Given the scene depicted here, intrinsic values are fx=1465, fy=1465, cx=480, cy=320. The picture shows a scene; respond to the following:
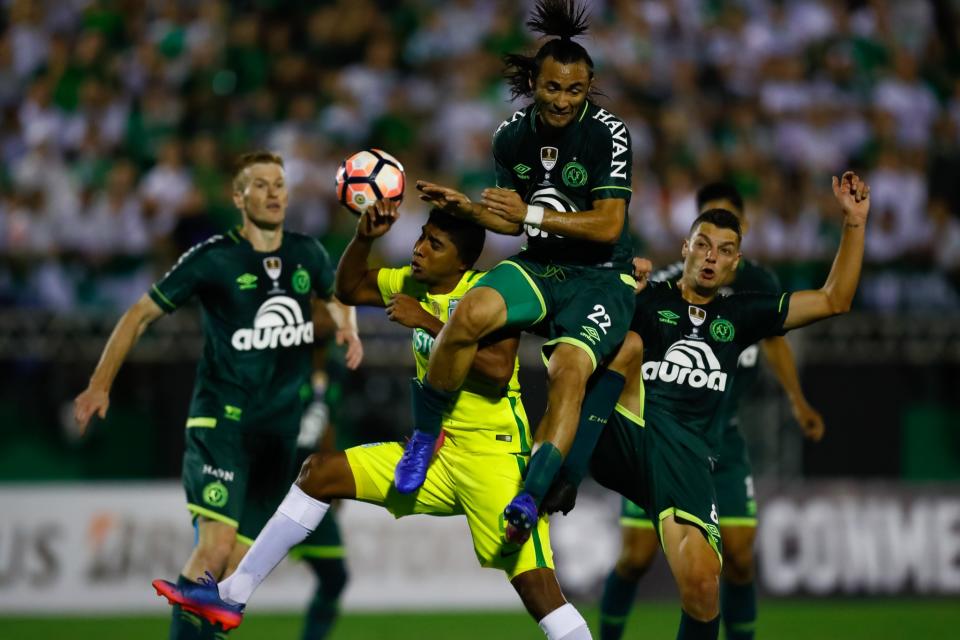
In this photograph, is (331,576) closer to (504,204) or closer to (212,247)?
(212,247)

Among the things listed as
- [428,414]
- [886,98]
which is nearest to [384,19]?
[886,98]

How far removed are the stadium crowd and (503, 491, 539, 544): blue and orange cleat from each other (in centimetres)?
653

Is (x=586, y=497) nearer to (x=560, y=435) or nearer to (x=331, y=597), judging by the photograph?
(x=331, y=597)

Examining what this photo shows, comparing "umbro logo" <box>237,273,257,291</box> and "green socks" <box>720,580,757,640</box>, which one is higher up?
"umbro logo" <box>237,273,257,291</box>

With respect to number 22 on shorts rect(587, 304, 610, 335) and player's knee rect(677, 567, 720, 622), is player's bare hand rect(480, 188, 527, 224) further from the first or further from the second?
player's knee rect(677, 567, 720, 622)

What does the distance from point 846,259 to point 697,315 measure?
0.78m

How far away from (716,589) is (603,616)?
165 cm

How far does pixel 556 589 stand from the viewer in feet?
21.6

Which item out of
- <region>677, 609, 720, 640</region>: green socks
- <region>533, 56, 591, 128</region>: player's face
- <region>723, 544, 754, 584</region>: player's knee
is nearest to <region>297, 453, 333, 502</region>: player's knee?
<region>677, 609, 720, 640</region>: green socks

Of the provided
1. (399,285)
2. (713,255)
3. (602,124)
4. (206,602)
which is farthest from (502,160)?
(206,602)

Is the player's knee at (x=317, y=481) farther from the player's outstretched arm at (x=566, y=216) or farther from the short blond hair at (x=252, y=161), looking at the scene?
the short blond hair at (x=252, y=161)

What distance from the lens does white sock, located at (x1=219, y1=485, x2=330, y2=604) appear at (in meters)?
6.63

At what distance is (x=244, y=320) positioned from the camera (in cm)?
798

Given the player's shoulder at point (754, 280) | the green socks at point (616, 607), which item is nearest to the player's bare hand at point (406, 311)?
the green socks at point (616, 607)
